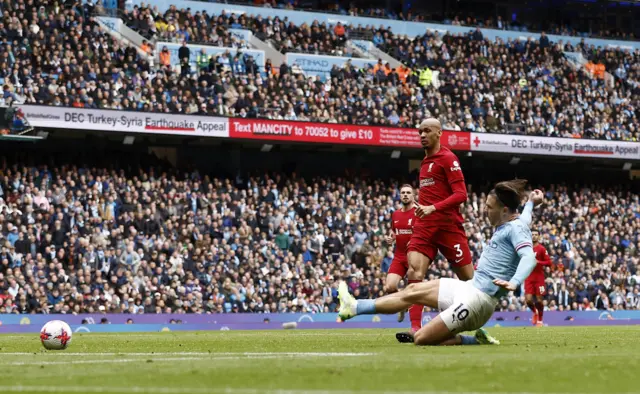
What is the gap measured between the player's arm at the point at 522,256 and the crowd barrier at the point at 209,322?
52.4ft

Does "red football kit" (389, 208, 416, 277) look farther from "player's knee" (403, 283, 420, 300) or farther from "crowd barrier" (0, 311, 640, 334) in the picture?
"crowd barrier" (0, 311, 640, 334)

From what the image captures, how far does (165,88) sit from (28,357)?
28145mm

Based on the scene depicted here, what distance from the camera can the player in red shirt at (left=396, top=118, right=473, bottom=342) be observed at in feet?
48.0

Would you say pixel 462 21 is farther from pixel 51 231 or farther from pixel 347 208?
→ pixel 51 231

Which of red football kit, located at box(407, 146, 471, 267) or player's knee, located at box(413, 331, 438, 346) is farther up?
red football kit, located at box(407, 146, 471, 267)

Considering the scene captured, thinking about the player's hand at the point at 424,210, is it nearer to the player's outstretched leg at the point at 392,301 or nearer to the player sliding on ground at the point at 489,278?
the player's outstretched leg at the point at 392,301

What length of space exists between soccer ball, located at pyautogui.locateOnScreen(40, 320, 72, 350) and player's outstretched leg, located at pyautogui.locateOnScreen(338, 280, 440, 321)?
11.6 feet

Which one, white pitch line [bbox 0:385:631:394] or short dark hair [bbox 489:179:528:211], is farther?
short dark hair [bbox 489:179:528:211]

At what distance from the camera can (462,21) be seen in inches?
2170

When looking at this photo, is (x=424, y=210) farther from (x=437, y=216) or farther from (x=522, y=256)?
(x=522, y=256)

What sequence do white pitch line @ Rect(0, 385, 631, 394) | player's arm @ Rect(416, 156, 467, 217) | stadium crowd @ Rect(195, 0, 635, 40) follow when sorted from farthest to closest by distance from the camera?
stadium crowd @ Rect(195, 0, 635, 40) < player's arm @ Rect(416, 156, 467, 217) < white pitch line @ Rect(0, 385, 631, 394)

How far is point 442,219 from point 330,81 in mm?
29571

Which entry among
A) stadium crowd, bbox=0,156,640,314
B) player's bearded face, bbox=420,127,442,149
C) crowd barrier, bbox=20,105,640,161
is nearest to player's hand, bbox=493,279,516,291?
player's bearded face, bbox=420,127,442,149

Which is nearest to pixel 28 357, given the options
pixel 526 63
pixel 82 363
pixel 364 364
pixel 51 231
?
pixel 82 363
